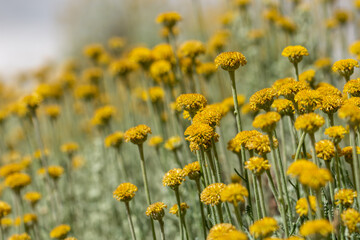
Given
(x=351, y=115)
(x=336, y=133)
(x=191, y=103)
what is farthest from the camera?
(x=191, y=103)

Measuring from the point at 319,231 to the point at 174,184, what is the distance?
0.68 meters

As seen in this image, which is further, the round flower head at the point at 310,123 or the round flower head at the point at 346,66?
the round flower head at the point at 346,66

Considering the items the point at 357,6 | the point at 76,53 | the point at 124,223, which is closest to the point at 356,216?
the point at 124,223

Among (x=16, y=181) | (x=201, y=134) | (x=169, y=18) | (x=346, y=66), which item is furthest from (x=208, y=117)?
(x=16, y=181)

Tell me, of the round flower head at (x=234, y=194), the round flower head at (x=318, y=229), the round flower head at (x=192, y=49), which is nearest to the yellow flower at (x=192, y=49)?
the round flower head at (x=192, y=49)

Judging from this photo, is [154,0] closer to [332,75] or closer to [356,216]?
[332,75]

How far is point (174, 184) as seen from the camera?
154 centimetres

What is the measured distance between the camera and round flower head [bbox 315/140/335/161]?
1369 millimetres

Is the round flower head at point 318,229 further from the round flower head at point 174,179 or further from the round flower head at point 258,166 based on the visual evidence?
the round flower head at point 174,179

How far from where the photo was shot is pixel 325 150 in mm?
1378

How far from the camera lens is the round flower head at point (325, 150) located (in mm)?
1369

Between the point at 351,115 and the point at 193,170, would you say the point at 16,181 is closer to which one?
the point at 193,170

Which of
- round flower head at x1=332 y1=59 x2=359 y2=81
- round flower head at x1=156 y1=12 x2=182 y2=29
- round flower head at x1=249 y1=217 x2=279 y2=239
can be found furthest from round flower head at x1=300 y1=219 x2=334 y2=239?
round flower head at x1=156 y1=12 x2=182 y2=29

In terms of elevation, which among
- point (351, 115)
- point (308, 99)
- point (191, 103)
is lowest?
point (351, 115)
